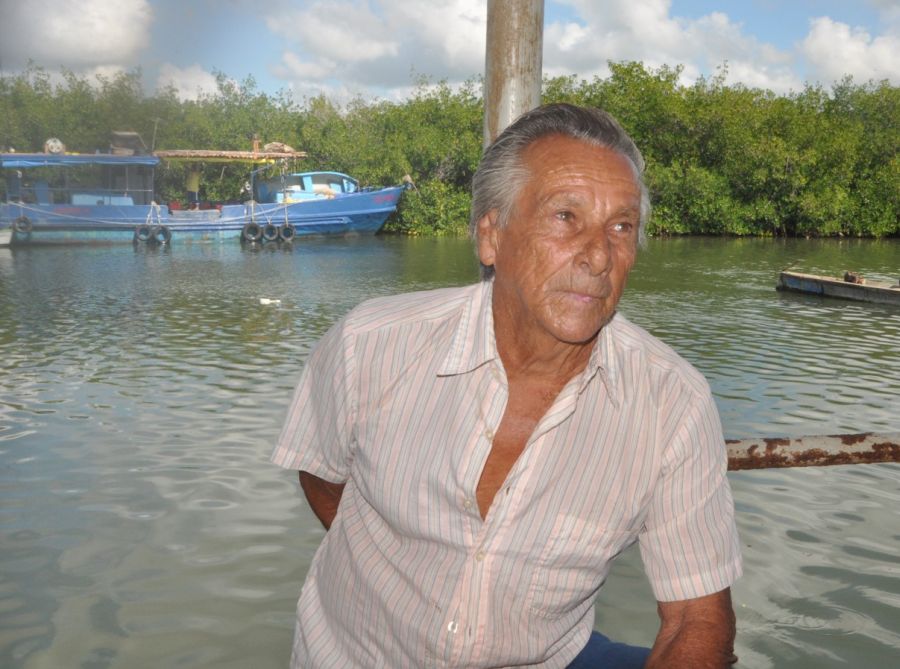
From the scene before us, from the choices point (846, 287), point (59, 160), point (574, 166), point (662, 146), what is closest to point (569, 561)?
point (574, 166)

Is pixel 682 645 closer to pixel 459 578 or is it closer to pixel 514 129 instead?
pixel 459 578

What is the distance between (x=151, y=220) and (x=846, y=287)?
749 inches

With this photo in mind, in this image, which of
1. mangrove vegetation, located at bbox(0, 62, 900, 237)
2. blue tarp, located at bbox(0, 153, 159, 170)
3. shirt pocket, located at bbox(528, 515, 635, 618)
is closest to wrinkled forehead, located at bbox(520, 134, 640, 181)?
shirt pocket, located at bbox(528, 515, 635, 618)

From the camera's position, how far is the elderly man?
1.55 meters

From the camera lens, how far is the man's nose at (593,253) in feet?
5.20

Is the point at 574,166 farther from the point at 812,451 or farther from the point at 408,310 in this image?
the point at 812,451

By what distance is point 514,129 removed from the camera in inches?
65.4

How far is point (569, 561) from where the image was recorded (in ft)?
5.16

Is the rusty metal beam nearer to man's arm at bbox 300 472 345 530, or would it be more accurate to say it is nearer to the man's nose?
the man's nose

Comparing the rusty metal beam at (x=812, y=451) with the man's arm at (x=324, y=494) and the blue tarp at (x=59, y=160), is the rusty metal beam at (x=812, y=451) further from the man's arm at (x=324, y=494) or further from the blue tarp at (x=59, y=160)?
the blue tarp at (x=59, y=160)

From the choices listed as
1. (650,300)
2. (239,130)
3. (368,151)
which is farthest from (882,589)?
(239,130)

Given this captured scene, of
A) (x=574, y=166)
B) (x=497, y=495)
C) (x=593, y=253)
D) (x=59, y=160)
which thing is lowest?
(x=497, y=495)

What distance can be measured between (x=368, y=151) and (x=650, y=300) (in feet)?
85.8

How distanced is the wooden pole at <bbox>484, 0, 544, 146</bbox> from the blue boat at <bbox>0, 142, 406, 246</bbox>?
2510 centimetres
